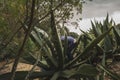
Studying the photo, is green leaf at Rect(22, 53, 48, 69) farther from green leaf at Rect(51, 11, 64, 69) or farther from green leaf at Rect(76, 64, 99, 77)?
green leaf at Rect(76, 64, 99, 77)

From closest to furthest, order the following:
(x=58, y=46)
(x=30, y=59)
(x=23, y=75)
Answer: (x=23, y=75), (x=58, y=46), (x=30, y=59)

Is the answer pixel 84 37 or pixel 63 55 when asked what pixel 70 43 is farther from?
pixel 63 55

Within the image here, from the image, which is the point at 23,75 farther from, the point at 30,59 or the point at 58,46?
the point at 58,46

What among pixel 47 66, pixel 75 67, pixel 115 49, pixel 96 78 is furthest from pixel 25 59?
pixel 115 49

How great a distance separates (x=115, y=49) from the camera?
6.85 metres

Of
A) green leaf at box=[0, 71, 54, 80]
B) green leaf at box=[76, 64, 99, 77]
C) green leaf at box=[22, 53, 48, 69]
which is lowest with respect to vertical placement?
green leaf at box=[76, 64, 99, 77]

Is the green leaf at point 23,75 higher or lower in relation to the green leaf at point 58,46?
lower

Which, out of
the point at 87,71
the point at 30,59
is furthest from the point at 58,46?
the point at 87,71

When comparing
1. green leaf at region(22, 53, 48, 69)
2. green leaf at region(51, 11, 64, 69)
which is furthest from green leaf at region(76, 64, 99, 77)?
green leaf at region(22, 53, 48, 69)

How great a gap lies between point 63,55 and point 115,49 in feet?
4.73

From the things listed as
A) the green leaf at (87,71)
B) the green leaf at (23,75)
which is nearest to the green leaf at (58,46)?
the green leaf at (23,75)

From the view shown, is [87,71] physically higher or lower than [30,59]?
lower

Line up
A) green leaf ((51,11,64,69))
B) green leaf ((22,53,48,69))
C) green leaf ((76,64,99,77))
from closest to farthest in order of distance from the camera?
1. green leaf ((76,64,99,77))
2. green leaf ((51,11,64,69))
3. green leaf ((22,53,48,69))

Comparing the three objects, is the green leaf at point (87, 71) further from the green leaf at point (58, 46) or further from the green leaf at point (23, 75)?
the green leaf at point (23, 75)
